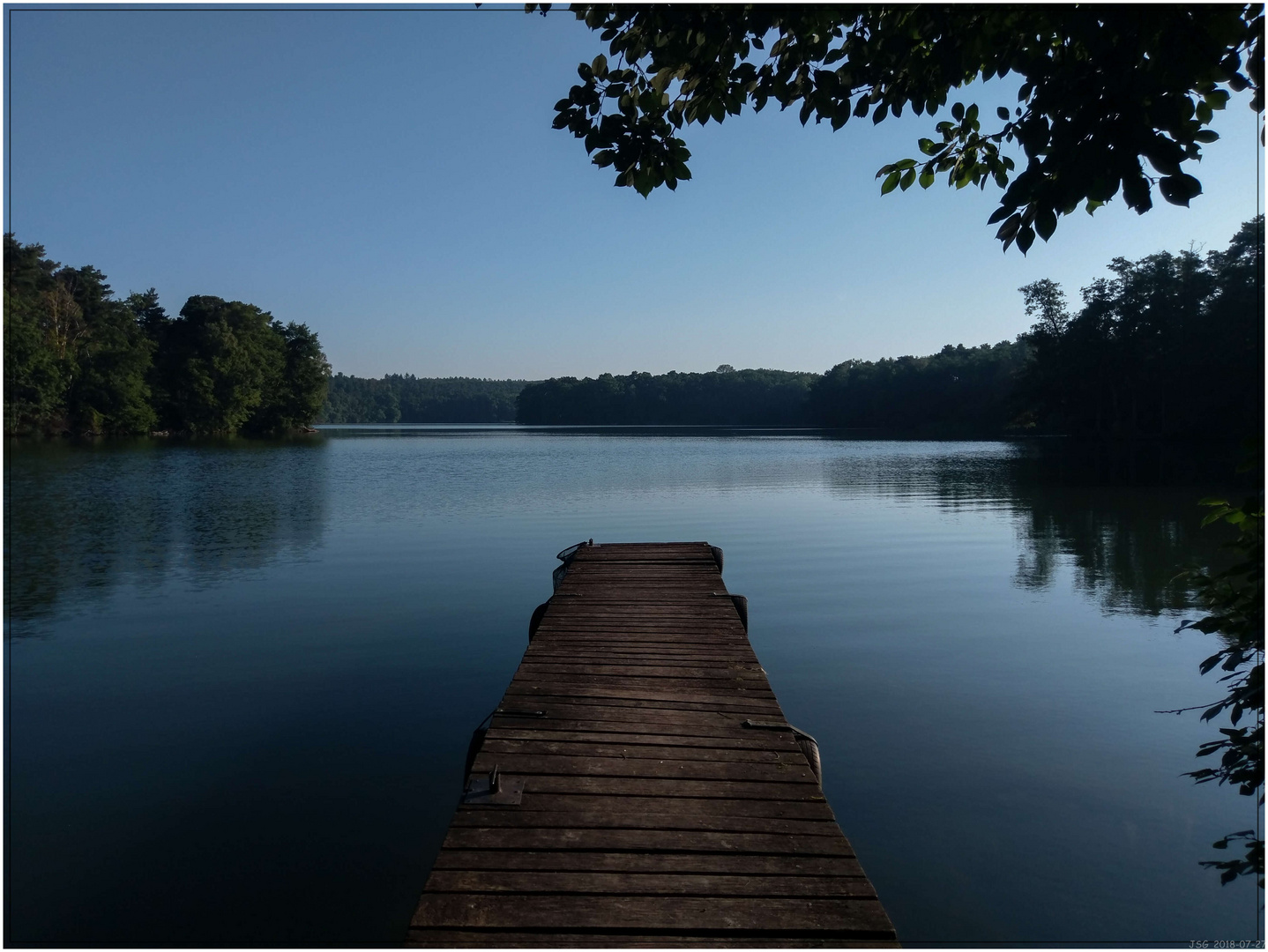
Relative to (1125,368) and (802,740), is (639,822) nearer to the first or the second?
(802,740)

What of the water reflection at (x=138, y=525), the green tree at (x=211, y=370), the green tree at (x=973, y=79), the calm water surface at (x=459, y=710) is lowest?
the calm water surface at (x=459, y=710)

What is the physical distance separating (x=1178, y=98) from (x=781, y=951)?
3.03 metres

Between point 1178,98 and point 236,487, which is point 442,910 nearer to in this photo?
point 1178,98

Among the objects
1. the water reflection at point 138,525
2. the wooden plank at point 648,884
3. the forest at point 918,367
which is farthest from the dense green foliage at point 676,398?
the wooden plank at point 648,884

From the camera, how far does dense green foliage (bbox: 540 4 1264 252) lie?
2564 millimetres

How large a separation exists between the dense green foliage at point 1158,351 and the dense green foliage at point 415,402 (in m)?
132

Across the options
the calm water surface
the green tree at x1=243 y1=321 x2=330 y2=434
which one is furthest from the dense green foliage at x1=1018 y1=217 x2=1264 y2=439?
the green tree at x1=243 y1=321 x2=330 y2=434

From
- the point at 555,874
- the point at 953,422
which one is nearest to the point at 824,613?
the point at 555,874

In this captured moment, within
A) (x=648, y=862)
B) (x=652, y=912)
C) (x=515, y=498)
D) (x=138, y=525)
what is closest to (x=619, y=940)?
(x=652, y=912)

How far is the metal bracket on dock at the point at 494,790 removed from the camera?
10.8 ft

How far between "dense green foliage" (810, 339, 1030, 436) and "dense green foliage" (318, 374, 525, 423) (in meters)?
86.4

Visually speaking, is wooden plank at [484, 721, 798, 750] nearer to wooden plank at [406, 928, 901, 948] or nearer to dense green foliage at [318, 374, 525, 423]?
wooden plank at [406, 928, 901, 948]

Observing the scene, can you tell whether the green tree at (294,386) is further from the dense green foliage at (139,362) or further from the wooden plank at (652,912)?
the wooden plank at (652,912)

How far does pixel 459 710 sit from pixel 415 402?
182460mm
